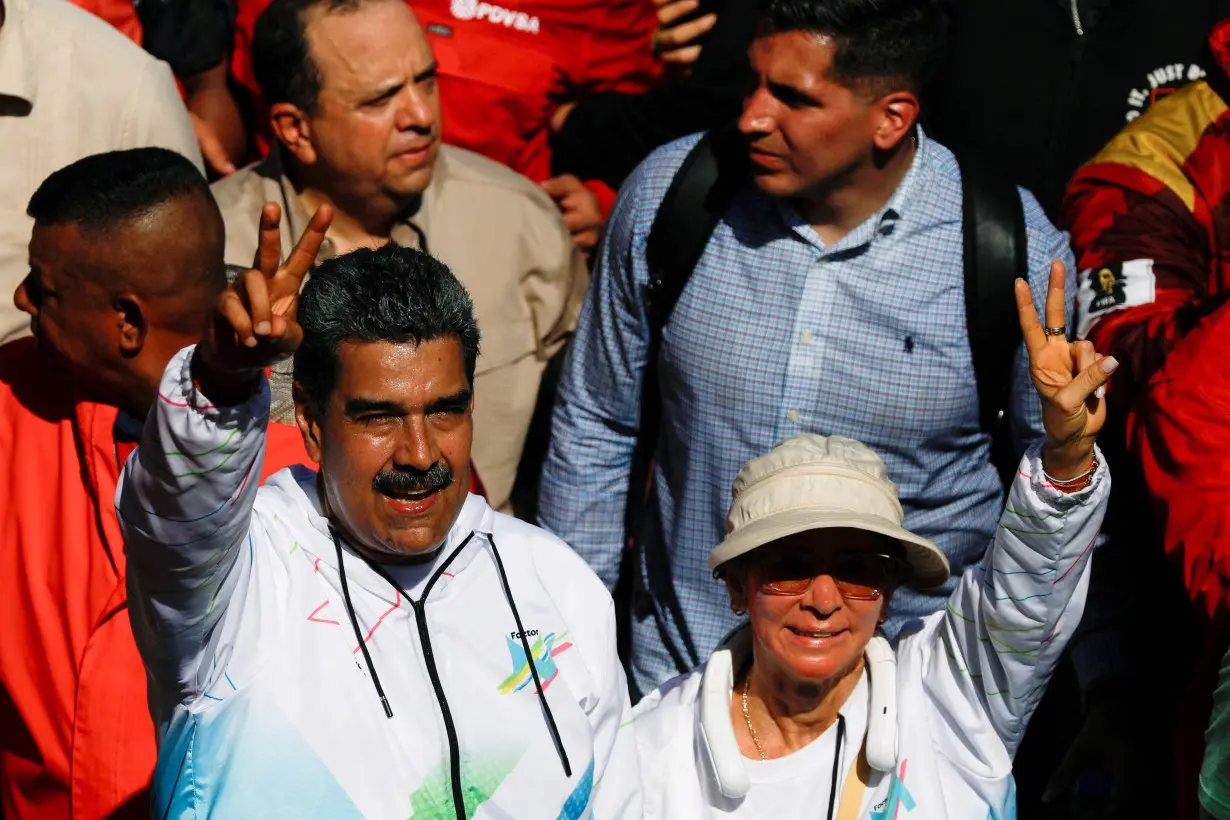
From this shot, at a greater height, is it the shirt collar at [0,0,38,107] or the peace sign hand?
the peace sign hand

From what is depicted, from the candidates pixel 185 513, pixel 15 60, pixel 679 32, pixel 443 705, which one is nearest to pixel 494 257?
pixel 679 32

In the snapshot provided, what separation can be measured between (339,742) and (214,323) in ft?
2.33

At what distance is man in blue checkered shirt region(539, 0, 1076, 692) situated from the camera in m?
3.66

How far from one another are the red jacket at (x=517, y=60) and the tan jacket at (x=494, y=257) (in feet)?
1.20

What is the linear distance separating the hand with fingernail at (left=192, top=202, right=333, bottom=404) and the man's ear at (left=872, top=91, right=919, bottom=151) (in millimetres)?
1885

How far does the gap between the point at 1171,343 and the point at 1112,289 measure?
1.13ft

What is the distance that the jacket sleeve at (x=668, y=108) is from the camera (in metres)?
4.63

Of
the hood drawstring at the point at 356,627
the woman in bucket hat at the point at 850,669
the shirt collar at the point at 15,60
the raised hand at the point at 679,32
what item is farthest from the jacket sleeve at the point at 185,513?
the raised hand at the point at 679,32

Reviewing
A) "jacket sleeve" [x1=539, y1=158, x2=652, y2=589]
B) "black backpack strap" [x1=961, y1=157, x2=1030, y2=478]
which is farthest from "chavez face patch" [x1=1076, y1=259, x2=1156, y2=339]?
"jacket sleeve" [x1=539, y1=158, x2=652, y2=589]

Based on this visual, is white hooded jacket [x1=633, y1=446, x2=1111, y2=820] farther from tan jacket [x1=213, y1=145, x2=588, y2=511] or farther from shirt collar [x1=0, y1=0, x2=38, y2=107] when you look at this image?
shirt collar [x1=0, y1=0, x2=38, y2=107]

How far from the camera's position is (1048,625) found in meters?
2.70

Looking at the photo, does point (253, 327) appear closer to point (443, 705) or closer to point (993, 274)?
point (443, 705)

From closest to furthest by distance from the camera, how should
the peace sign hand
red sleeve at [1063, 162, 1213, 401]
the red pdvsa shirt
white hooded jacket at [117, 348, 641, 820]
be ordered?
the peace sign hand < white hooded jacket at [117, 348, 641, 820] < red sleeve at [1063, 162, 1213, 401] < the red pdvsa shirt

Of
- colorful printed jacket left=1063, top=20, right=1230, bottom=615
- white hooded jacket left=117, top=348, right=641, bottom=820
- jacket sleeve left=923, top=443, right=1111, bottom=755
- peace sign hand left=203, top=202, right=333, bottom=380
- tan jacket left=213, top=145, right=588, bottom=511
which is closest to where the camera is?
peace sign hand left=203, top=202, right=333, bottom=380
